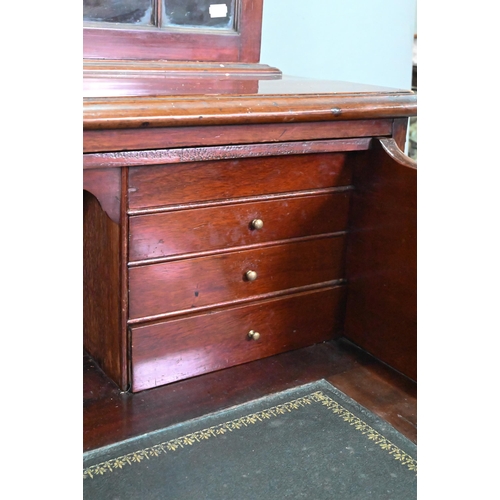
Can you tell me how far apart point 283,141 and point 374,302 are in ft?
1.42

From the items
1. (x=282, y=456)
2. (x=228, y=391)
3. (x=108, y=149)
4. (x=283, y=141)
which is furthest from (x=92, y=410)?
(x=283, y=141)

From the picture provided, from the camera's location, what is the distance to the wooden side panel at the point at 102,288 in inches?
47.7

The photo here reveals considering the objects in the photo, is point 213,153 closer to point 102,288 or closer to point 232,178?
point 232,178

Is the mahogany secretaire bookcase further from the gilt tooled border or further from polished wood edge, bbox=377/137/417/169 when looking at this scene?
the gilt tooled border

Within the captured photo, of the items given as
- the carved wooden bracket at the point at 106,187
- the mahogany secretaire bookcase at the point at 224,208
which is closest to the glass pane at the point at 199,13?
the mahogany secretaire bookcase at the point at 224,208

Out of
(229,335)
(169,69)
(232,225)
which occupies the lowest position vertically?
(229,335)

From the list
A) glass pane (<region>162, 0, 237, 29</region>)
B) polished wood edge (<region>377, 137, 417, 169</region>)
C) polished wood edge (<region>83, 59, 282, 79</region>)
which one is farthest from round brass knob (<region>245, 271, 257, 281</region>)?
glass pane (<region>162, 0, 237, 29</region>)

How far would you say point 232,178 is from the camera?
4.12 feet

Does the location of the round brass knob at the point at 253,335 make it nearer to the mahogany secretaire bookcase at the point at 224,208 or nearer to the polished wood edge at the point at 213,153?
the mahogany secretaire bookcase at the point at 224,208

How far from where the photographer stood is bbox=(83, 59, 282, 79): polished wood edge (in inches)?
55.4

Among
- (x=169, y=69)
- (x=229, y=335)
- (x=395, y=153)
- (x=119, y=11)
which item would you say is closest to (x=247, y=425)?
(x=229, y=335)

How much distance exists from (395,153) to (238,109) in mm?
395

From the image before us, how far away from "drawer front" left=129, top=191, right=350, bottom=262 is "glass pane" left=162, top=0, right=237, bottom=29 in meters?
0.55
